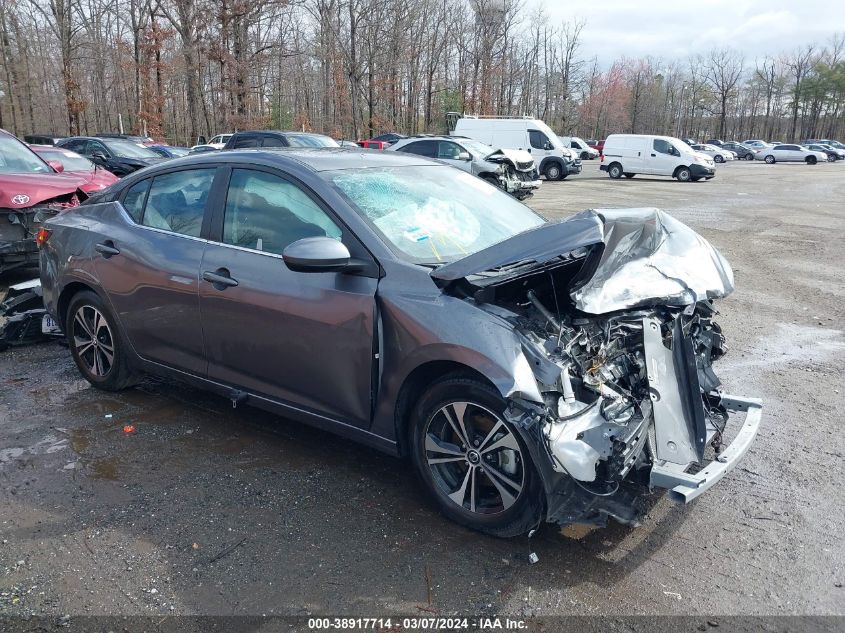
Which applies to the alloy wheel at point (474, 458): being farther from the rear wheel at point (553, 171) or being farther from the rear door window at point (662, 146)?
the rear door window at point (662, 146)

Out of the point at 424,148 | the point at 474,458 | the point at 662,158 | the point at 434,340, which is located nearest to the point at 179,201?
the point at 434,340

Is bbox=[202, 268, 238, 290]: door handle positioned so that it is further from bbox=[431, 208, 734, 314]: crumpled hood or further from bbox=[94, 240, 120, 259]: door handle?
bbox=[431, 208, 734, 314]: crumpled hood

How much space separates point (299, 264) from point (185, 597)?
1.52 m

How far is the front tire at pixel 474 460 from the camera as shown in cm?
295

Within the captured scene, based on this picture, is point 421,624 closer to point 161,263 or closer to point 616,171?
point 161,263

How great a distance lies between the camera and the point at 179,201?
4.33 metres

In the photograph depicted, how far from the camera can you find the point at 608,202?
1922 cm

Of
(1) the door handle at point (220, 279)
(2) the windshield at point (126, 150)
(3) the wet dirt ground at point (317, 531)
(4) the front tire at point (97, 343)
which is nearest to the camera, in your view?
(3) the wet dirt ground at point (317, 531)

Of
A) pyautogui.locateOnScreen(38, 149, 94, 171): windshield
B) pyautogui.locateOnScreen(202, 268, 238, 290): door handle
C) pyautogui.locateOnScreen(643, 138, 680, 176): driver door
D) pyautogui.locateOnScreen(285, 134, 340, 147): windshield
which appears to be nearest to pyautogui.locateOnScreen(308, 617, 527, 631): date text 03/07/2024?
pyautogui.locateOnScreen(202, 268, 238, 290): door handle

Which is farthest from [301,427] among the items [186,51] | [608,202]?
[186,51]

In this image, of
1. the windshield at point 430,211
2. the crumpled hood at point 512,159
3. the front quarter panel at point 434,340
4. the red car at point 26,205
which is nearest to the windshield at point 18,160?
the red car at point 26,205

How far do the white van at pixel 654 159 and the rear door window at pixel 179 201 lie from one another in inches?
1125

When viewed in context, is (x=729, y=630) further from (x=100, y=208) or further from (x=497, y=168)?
(x=497, y=168)

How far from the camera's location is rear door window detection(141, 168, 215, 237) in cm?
416
